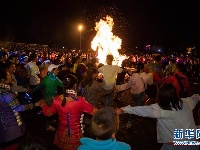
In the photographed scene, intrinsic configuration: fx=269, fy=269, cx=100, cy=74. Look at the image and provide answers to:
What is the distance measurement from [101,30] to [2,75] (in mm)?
17896

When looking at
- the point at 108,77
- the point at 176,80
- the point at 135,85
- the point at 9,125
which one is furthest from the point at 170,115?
the point at 108,77

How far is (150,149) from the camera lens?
6965 mm

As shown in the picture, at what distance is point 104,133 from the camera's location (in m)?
2.73

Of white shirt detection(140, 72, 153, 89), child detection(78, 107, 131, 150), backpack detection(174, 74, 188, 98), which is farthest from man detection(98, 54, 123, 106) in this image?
child detection(78, 107, 131, 150)

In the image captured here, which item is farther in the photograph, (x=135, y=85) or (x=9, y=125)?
(x=135, y=85)

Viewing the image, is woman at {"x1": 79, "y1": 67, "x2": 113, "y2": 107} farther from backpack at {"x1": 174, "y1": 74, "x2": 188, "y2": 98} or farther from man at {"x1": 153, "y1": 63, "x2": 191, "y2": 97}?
backpack at {"x1": 174, "y1": 74, "x2": 188, "y2": 98}

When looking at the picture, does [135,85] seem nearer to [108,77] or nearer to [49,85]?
[108,77]

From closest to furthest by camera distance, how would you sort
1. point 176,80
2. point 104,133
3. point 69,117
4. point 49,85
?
1. point 104,133
2. point 69,117
3. point 176,80
4. point 49,85

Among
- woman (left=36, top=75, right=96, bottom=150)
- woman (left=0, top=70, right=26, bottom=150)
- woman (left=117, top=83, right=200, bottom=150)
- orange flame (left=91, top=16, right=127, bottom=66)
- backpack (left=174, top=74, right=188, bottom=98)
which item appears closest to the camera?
woman (left=0, top=70, right=26, bottom=150)

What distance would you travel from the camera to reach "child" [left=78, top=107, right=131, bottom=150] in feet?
8.83

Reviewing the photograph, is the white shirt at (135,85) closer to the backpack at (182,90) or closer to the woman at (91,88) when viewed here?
the backpack at (182,90)

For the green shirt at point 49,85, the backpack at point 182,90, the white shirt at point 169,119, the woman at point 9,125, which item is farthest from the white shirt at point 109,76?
the woman at point 9,125

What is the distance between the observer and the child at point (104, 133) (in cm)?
269

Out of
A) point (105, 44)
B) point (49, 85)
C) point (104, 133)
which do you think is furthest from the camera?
point (105, 44)
